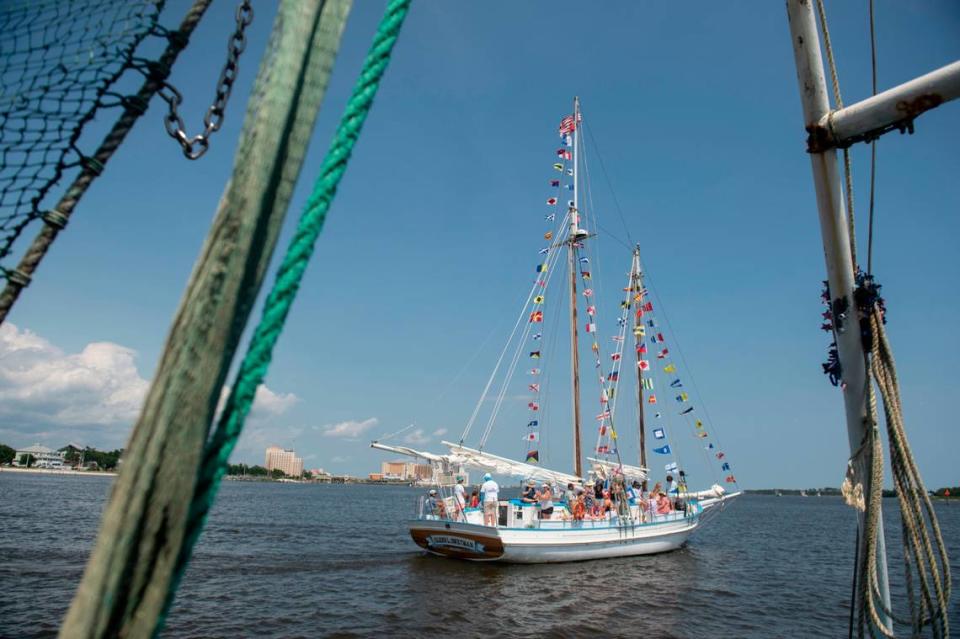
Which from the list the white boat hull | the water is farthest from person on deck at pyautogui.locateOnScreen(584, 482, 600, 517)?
the water

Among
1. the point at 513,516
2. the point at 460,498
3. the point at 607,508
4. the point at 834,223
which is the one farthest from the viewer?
the point at 607,508

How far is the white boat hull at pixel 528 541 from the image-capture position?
17.6 meters

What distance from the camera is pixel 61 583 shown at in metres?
14.2

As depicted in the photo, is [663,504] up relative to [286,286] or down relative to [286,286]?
down

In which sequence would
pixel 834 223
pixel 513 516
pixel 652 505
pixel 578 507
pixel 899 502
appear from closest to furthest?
pixel 899 502 < pixel 834 223 < pixel 513 516 < pixel 578 507 < pixel 652 505

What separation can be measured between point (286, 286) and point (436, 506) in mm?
18943

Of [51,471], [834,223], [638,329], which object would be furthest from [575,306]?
[51,471]

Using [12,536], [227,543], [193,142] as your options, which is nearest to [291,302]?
[193,142]

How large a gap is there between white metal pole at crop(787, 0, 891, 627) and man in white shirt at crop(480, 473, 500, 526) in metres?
14.2

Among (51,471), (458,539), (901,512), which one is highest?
(51,471)

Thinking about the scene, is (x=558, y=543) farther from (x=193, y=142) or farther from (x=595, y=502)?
(x=193, y=142)

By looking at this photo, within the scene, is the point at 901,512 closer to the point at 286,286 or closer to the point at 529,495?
the point at 286,286

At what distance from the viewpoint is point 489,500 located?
1709 cm

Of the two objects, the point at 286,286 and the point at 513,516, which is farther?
the point at 513,516
